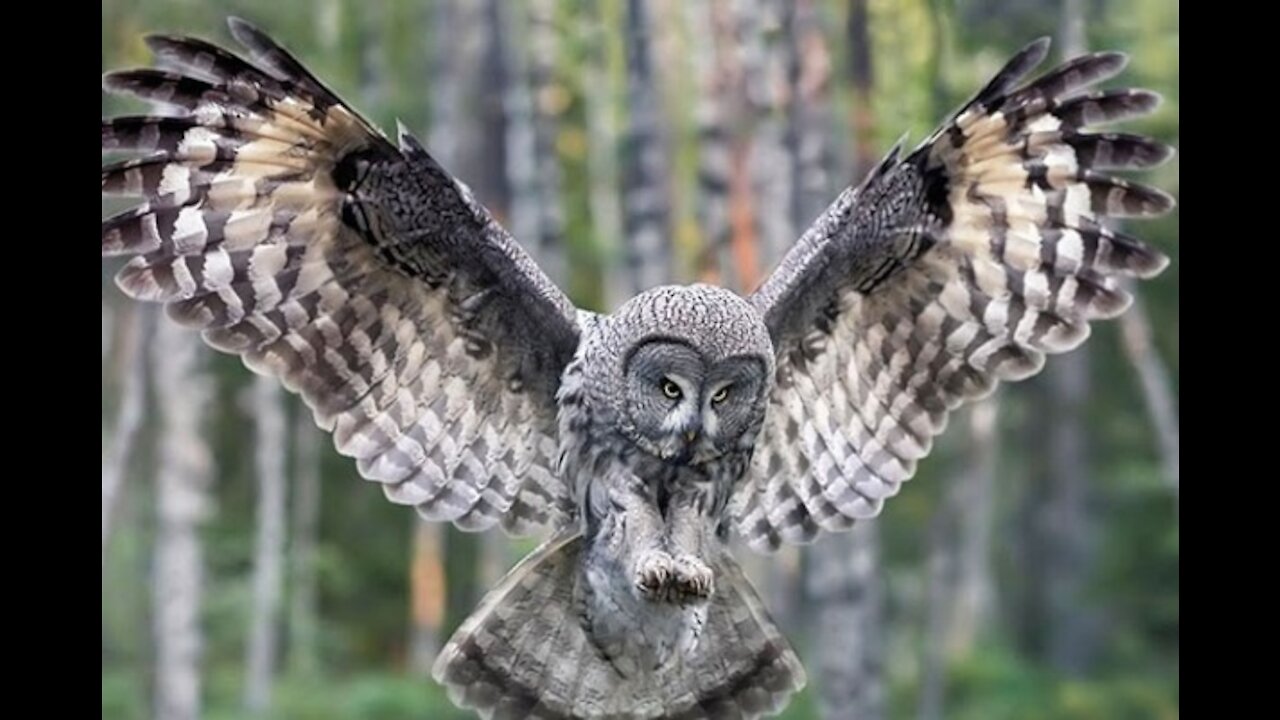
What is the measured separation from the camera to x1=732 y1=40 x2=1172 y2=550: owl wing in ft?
13.8

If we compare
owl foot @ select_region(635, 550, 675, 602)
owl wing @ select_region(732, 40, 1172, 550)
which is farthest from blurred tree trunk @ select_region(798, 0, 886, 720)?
owl foot @ select_region(635, 550, 675, 602)

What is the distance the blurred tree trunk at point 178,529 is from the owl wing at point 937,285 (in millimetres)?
6288

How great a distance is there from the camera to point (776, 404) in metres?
4.51

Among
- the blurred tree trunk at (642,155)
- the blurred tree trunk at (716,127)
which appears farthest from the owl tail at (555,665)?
the blurred tree trunk at (716,127)

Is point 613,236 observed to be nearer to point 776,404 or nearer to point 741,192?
point 741,192

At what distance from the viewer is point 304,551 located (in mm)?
14070

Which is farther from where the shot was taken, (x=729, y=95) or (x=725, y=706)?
(x=729, y=95)

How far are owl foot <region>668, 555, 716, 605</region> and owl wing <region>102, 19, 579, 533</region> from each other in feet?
1.74

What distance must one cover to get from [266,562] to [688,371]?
9.60m

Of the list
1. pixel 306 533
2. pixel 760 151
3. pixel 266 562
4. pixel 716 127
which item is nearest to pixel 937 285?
pixel 716 127

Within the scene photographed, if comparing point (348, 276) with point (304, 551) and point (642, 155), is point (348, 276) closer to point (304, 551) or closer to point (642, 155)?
point (642, 155)

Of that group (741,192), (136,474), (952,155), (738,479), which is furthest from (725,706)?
(136,474)

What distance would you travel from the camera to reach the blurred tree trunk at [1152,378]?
12.3 meters

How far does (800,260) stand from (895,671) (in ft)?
37.4
